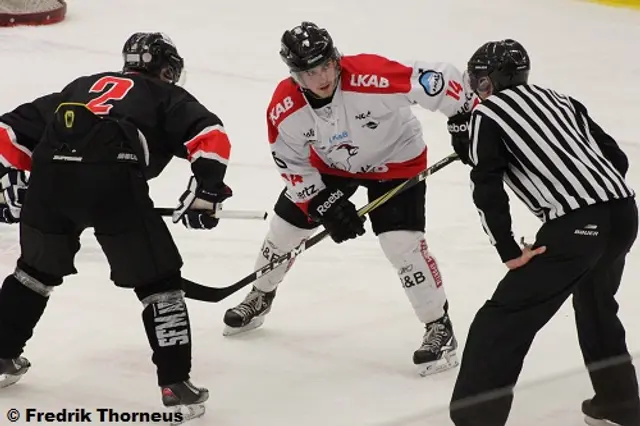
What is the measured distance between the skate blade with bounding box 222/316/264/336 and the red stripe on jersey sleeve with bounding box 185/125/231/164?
75cm

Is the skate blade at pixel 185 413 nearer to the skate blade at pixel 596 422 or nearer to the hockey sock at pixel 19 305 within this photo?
the hockey sock at pixel 19 305

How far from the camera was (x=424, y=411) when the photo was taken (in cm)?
251

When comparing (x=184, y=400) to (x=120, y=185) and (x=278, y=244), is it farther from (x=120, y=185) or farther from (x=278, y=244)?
(x=278, y=244)

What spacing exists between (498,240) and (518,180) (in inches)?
5.6

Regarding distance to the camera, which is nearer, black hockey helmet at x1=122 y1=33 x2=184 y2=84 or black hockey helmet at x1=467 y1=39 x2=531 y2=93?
black hockey helmet at x1=467 y1=39 x2=531 y2=93

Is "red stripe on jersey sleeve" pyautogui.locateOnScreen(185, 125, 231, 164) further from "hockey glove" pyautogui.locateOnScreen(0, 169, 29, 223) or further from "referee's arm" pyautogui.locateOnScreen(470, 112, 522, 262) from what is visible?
"referee's arm" pyautogui.locateOnScreen(470, 112, 522, 262)

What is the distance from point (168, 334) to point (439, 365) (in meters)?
0.74

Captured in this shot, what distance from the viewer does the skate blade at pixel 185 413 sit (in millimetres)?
2613

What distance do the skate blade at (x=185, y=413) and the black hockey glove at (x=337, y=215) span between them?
0.60 m

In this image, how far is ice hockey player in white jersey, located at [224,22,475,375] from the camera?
2877mm

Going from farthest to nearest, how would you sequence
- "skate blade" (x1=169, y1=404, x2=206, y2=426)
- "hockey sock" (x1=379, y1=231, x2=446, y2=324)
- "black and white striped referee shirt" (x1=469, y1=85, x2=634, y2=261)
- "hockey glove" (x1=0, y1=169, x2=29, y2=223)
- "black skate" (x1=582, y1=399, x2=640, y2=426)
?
1. "hockey sock" (x1=379, y1=231, x2=446, y2=324)
2. "hockey glove" (x1=0, y1=169, x2=29, y2=223)
3. "skate blade" (x1=169, y1=404, x2=206, y2=426)
4. "black skate" (x1=582, y1=399, x2=640, y2=426)
5. "black and white striped referee shirt" (x1=469, y1=85, x2=634, y2=261)

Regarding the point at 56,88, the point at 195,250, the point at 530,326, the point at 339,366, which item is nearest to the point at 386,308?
the point at 339,366

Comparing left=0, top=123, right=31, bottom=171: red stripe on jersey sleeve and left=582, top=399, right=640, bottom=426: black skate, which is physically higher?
left=0, top=123, right=31, bottom=171: red stripe on jersey sleeve

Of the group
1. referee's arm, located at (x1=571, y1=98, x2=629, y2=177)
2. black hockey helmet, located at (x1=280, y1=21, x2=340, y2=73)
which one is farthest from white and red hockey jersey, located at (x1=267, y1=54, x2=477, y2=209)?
referee's arm, located at (x1=571, y1=98, x2=629, y2=177)
